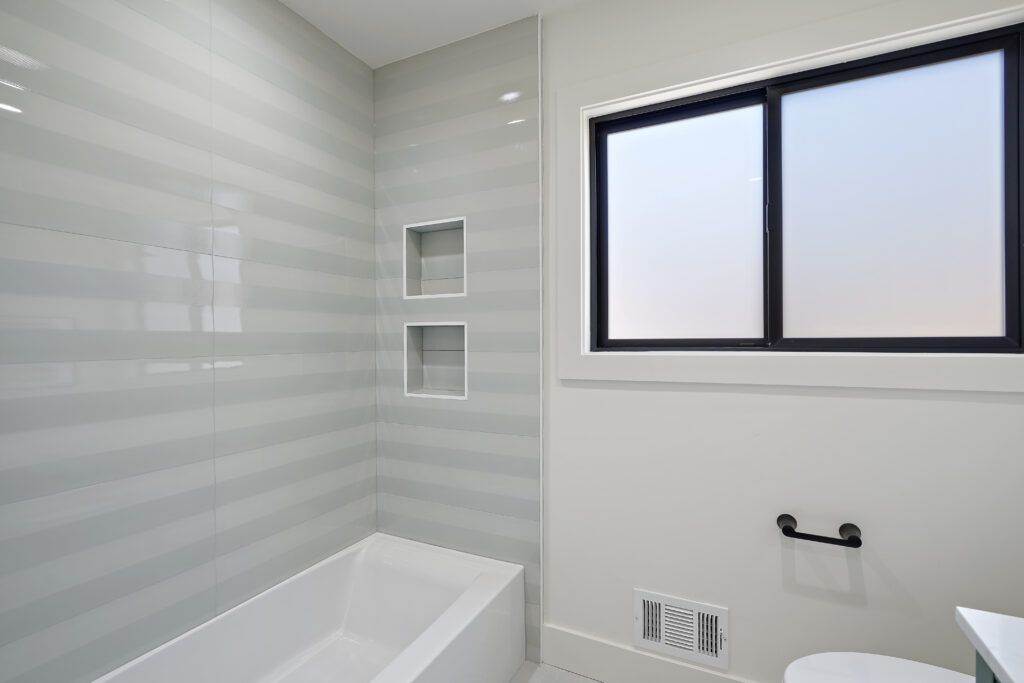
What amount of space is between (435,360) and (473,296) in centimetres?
41

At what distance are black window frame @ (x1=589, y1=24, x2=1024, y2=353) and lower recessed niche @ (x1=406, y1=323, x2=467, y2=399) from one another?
627mm

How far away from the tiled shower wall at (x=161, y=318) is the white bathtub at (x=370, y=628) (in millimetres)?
78

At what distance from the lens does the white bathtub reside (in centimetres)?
142

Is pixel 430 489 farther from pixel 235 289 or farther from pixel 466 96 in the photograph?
pixel 466 96

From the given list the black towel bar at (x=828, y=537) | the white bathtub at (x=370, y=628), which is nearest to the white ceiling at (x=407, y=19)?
the black towel bar at (x=828, y=537)

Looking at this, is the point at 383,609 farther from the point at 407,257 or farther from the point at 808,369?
the point at 808,369

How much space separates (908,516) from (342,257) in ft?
6.98

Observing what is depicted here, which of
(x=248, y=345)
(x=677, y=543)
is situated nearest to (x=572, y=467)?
(x=677, y=543)

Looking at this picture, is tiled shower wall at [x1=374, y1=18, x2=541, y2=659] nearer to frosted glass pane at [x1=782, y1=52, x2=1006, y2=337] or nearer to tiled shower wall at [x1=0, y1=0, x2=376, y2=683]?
tiled shower wall at [x1=0, y1=0, x2=376, y2=683]

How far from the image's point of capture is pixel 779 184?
5.12 ft

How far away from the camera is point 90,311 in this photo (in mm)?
1255

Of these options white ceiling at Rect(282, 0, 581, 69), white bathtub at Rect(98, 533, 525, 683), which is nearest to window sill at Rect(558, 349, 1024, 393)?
white bathtub at Rect(98, 533, 525, 683)

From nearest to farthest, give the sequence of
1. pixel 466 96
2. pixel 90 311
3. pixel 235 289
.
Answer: pixel 90 311, pixel 235 289, pixel 466 96

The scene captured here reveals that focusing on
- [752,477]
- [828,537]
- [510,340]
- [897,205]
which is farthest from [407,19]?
[828,537]
